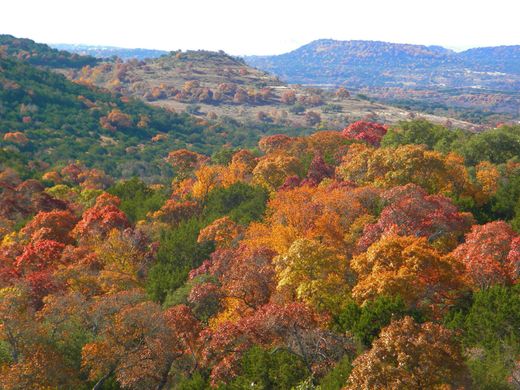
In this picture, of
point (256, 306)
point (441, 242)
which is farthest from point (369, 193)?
point (256, 306)

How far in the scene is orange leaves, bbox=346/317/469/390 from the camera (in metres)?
23.9

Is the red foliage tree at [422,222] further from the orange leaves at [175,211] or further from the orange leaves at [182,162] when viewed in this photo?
the orange leaves at [182,162]

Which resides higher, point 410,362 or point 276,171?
point 410,362

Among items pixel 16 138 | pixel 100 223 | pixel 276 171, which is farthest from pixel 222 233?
pixel 16 138

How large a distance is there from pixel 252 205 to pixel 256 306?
24.6 metres

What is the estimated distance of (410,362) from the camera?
24.8 meters

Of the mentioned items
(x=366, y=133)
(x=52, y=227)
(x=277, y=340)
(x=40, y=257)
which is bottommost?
(x=52, y=227)

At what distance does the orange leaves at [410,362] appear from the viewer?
23875mm

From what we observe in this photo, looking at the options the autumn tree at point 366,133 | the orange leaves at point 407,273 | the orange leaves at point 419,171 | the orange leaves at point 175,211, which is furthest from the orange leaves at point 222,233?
the autumn tree at point 366,133

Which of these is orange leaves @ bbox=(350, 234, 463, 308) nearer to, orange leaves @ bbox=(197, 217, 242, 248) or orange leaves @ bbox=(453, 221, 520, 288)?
orange leaves @ bbox=(453, 221, 520, 288)

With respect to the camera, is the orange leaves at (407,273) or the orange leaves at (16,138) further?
the orange leaves at (16,138)

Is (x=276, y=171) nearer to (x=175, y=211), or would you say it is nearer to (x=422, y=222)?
(x=175, y=211)

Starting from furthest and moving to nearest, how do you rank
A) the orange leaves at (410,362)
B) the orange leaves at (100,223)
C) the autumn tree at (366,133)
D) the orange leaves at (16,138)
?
the orange leaves at (16,138)
the autumn tree at (366,133)
the orange leaves at (100,223)
the orange leaves at (410,362)

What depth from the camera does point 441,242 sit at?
4503 cm
